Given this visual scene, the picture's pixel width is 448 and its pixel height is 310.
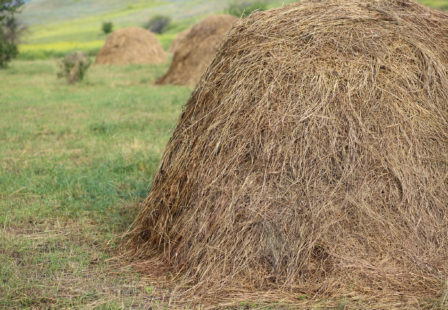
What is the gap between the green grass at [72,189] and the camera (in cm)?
388

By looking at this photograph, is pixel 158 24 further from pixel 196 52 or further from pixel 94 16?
pixel 196 52

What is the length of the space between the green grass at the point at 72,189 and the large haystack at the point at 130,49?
10054 mm

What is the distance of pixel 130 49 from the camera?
2367 cm

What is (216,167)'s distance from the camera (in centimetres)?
411

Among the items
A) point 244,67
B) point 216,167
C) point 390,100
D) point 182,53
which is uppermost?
point 244,67

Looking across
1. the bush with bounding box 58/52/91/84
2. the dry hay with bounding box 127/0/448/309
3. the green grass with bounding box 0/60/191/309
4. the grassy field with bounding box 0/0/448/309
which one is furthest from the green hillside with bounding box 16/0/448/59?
the dry hay with bounding box 127/0/448/309

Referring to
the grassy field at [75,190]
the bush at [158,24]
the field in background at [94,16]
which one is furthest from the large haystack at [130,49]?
the bush at [158,24]

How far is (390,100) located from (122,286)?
7.51 ft

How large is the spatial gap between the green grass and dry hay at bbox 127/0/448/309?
1.62ft

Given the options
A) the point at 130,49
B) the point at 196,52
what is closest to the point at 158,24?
the point at 130,49

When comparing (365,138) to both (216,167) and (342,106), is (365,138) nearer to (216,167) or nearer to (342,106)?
(342,106)

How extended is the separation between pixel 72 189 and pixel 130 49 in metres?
18.3

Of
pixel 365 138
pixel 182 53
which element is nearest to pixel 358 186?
pixel 365 138

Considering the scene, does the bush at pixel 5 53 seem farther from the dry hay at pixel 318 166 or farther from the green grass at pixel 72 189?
the dry hay at pixel 318 166
